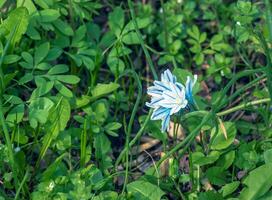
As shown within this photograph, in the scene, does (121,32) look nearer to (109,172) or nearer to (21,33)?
(21,33)

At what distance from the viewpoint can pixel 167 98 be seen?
2.17 m

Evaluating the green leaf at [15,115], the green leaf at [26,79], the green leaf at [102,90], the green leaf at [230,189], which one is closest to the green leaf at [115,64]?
the green leaf at [102,90]

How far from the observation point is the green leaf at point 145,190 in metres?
2.17

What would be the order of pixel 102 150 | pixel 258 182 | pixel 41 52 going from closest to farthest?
pixel 258 182 < pixel 102 150 < pixel 41 52

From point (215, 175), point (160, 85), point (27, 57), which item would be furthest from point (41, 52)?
point (215, 175)

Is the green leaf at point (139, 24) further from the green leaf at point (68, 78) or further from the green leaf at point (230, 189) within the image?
the green leaf at point (230, 189)

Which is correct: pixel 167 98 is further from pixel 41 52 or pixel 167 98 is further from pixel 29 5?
pixel 29 5

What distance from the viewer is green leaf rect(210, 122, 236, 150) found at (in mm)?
2352

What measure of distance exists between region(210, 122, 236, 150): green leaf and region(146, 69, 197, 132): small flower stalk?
0.20 meters

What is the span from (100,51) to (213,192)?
A: 0.81 m

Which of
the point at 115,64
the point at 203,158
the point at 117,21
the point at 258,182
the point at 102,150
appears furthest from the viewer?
the point at 117,21

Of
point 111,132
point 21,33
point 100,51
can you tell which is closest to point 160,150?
point 111,132

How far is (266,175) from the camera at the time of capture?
215cm

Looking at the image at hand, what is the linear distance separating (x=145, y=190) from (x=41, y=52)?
26.5 inches
